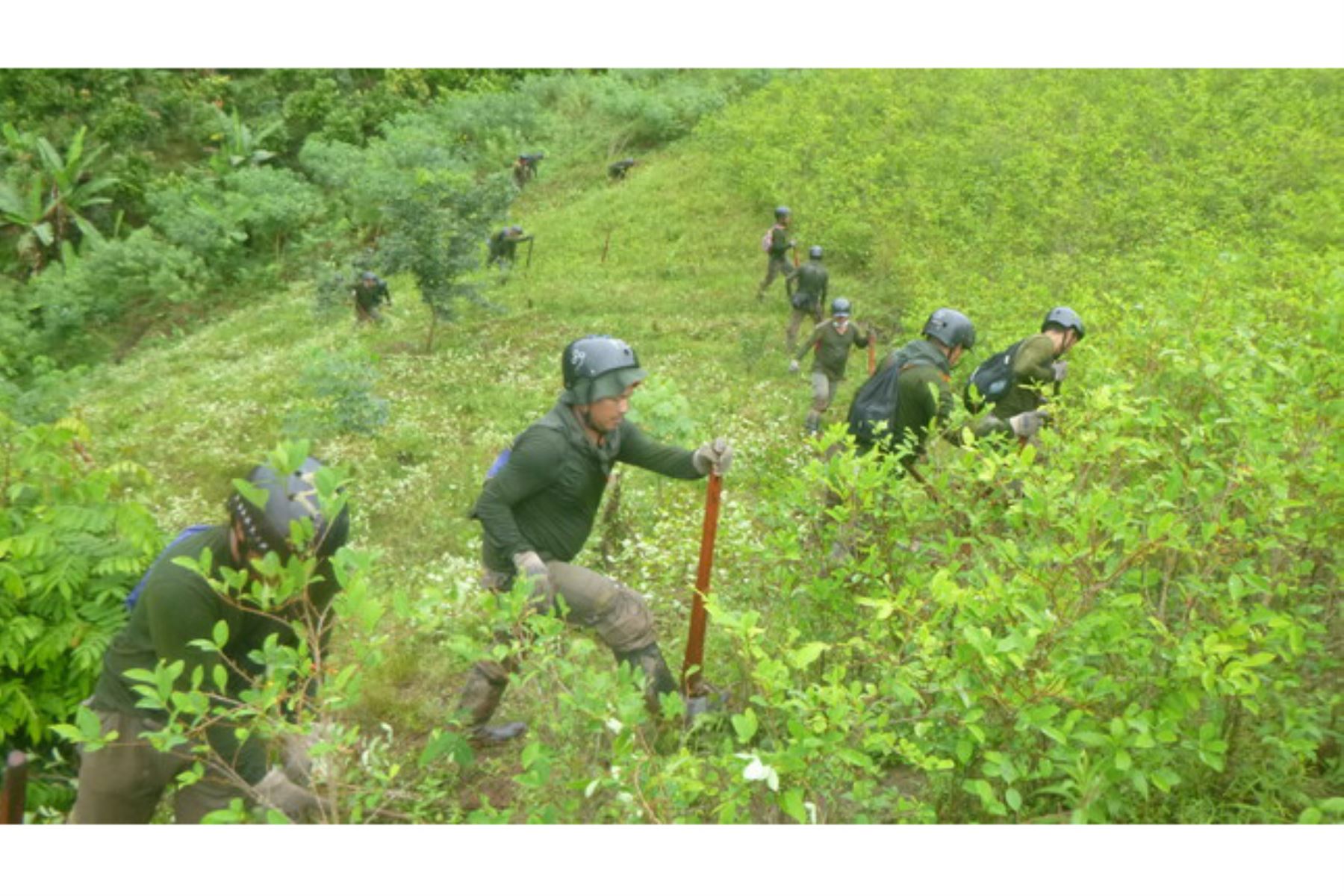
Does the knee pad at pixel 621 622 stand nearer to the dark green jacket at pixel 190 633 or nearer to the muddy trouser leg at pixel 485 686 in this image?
the muddy trouser leg at pixel 485 686

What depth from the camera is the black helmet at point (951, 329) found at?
6.76 meters

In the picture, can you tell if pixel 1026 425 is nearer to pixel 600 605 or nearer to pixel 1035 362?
pixel 1035 362

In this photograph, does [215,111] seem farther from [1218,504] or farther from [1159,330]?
[1218,504]

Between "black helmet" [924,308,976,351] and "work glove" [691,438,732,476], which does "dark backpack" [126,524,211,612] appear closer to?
"work glove" [691,438,732,476]

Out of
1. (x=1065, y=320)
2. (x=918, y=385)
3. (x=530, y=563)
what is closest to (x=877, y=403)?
(x=918, y=385)

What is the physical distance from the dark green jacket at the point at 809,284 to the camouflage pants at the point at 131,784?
1155 centimetres

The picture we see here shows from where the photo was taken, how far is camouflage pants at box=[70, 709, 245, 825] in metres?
4.10

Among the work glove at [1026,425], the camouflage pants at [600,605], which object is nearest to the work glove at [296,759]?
the camouflage pants at [600,605]

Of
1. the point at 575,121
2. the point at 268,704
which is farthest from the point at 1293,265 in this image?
the point at 575,121

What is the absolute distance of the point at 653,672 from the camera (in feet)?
18.0

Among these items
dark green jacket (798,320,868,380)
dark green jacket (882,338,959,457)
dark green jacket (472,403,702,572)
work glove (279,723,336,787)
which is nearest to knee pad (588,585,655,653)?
dark green jacket (472,403,702,572)

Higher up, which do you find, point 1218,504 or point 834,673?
point 1218,504

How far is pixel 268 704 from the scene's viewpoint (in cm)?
294

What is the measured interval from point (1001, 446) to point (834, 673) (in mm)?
2364
